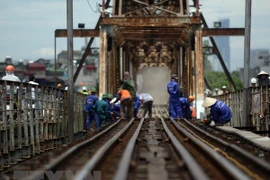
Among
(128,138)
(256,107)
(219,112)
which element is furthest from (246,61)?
(128,138)

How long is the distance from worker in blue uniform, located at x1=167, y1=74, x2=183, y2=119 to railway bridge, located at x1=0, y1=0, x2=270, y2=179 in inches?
77.9

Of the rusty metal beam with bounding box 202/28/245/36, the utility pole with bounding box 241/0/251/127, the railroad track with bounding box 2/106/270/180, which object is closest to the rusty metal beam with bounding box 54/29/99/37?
the rusty metal beam with bounding box 202/28/245/36

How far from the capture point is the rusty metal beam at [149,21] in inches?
1473

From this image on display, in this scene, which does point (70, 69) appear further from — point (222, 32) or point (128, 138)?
point (222, 32)

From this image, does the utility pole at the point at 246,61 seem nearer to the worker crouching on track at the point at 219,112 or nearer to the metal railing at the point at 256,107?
the metal railing at the point at 256,107

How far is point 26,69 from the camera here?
126562 millimetres

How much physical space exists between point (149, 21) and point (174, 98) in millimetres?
12197

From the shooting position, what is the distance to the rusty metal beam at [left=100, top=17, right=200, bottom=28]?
3741 centimetres

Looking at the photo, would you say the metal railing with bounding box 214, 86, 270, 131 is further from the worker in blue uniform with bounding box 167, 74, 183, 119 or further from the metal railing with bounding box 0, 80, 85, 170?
the metal railing with bounding box 0, 80, 85, 170

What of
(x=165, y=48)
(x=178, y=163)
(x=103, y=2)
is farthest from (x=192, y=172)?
(x=165, y=48)

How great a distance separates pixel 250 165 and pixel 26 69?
11836 centimetres

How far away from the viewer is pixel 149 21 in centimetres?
3791

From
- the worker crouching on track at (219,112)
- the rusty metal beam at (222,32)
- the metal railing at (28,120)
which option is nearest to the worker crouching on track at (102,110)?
the metal railing at (28,120)

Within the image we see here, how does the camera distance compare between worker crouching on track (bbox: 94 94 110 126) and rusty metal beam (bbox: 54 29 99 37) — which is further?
rusty metal beam (bbox: 54 29 99 37)
